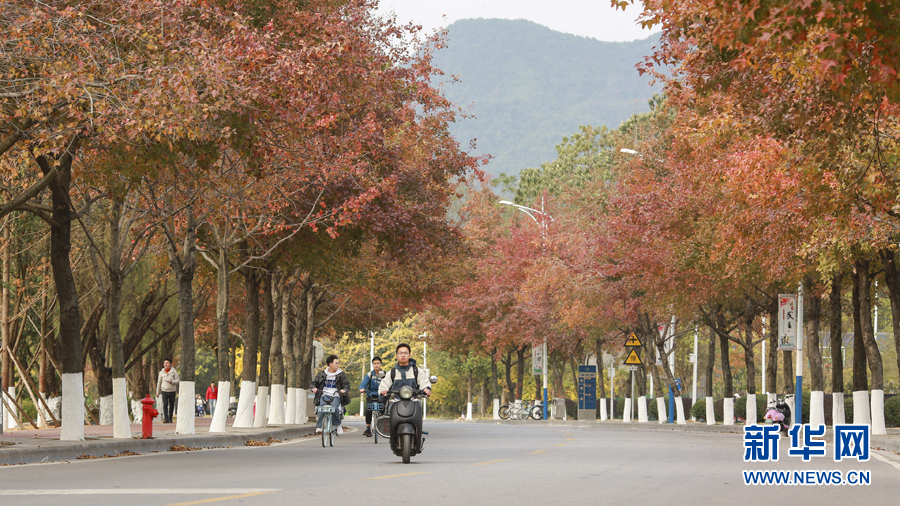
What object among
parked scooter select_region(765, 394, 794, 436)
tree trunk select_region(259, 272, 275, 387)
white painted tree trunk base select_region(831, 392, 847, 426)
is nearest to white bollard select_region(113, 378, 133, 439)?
tree trunk select_region(259, 272, 275, 387)

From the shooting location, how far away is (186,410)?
80.7 ft

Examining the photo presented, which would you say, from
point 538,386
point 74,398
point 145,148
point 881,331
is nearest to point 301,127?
point 145,148

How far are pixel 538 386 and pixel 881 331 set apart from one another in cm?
2211

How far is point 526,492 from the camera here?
11461mm

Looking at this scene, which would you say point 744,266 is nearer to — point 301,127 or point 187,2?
point 301,127

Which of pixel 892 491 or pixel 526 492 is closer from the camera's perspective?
pixel 526 492

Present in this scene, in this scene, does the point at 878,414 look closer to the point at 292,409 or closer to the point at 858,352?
the point at 858,352

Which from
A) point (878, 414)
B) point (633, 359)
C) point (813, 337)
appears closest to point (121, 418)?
point (878, 414)

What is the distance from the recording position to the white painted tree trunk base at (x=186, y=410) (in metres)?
24.5

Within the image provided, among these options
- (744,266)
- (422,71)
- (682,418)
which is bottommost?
(682,418)

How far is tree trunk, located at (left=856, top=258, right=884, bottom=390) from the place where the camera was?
2875cm

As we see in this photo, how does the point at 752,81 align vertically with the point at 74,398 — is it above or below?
above

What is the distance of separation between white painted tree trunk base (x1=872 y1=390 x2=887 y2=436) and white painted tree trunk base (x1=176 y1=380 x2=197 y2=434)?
15.8 m

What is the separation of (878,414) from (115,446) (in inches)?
721
